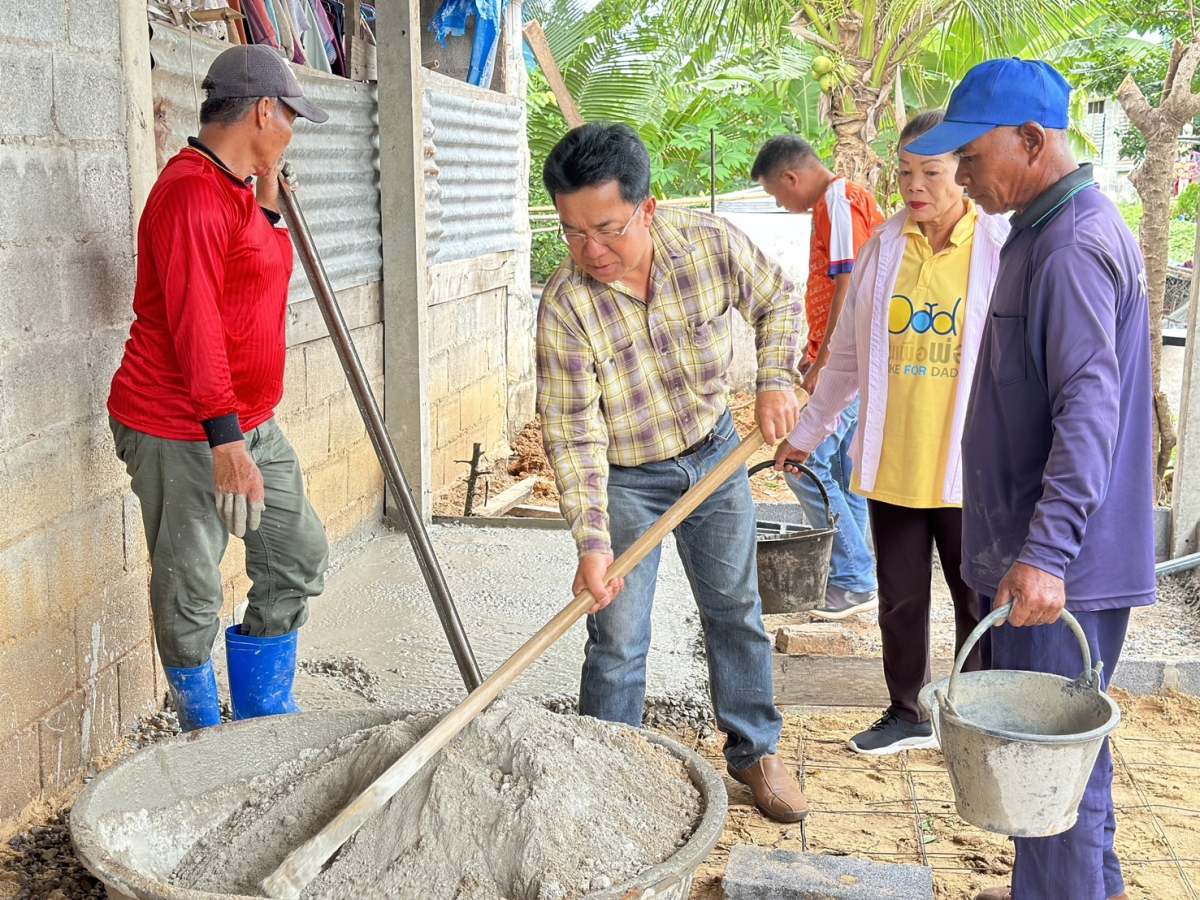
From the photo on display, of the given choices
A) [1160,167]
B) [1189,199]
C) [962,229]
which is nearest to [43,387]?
[962,229]

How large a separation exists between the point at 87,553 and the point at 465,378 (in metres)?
4.30

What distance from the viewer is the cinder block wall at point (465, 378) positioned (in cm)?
707

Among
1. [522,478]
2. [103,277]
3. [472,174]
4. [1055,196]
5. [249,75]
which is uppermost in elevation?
[249,75]

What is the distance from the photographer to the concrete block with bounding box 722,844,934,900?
108 inches

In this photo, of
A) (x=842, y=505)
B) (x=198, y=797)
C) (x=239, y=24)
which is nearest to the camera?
(x=198, y=797)

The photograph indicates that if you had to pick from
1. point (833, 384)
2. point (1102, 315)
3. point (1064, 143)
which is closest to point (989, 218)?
point (833, 384)

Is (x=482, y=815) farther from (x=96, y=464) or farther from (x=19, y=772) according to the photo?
(x=96, y=464)

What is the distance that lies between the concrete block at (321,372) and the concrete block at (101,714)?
72.1 inches

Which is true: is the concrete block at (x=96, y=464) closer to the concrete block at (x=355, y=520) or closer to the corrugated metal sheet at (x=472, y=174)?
the concrete block at (x=355, y=520)

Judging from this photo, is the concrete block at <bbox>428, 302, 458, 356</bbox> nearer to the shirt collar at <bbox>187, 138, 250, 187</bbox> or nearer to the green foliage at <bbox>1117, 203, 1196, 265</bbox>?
the shirt collar at <bbox>187, 138, 250, 187</bbox>

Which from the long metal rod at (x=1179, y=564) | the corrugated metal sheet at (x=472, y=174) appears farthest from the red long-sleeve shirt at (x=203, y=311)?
the long metal rod at (x=1179, y=564)

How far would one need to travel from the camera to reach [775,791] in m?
3.36

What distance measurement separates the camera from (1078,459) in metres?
2.24

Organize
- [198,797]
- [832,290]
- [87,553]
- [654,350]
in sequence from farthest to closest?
[832,290] → [87,553] → [654,350] → [198,797]
